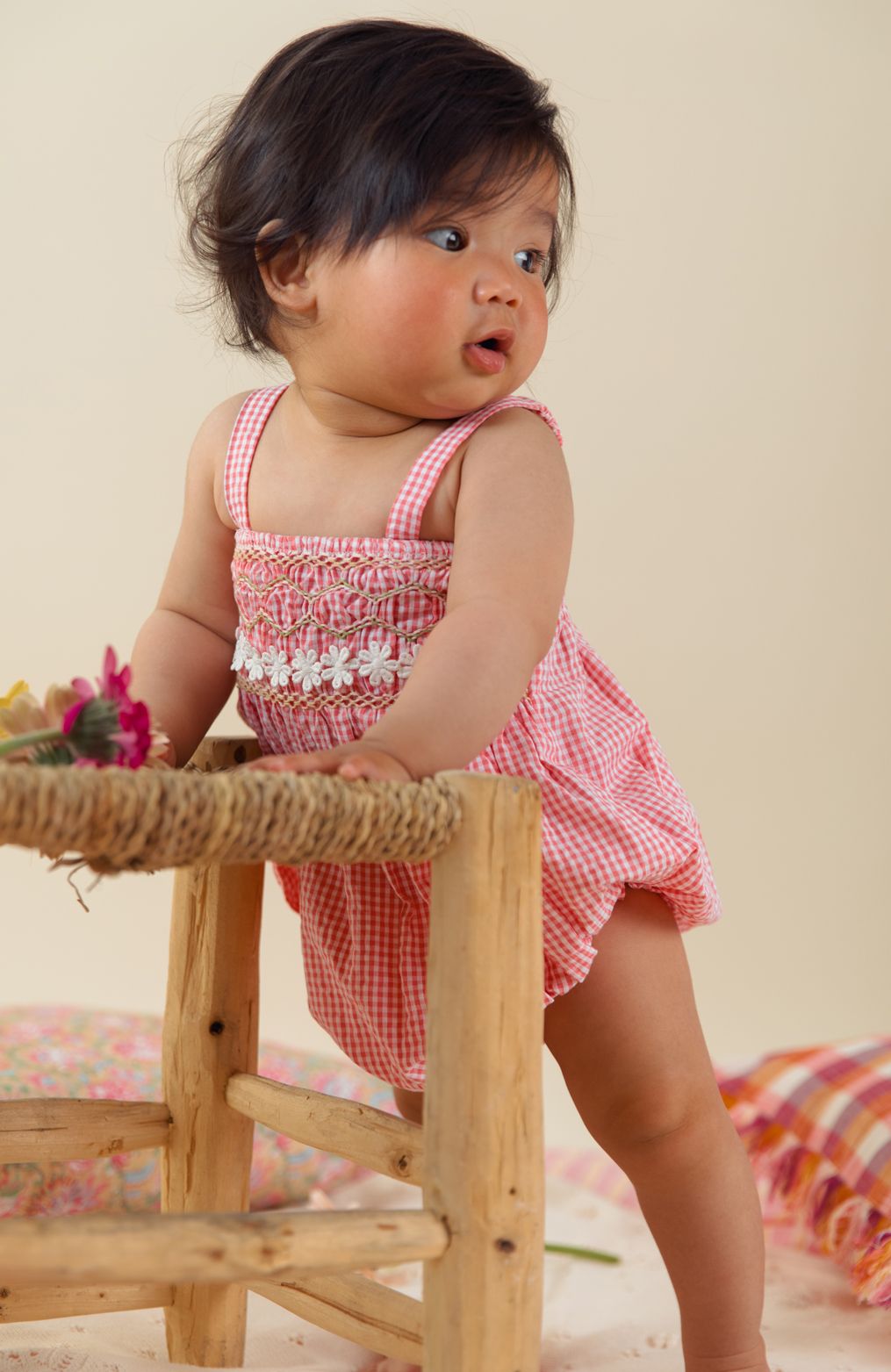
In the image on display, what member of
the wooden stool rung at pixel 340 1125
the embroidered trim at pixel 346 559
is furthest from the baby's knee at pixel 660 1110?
the embroidered trim at pixel 346 559

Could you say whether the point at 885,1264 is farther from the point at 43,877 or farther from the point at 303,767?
the point at 43,877

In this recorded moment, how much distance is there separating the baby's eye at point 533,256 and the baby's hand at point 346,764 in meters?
0.36

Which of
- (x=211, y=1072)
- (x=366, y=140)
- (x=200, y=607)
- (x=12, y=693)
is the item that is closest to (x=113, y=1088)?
(x=211, y=1072)

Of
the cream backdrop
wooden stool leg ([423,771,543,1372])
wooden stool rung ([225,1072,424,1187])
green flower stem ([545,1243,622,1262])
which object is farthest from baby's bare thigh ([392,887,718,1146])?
the cream backdrop

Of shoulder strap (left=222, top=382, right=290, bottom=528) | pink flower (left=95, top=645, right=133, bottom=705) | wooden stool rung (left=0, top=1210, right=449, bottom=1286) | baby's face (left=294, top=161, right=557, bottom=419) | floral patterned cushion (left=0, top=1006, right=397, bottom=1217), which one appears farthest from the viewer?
floral patterned cushion (left=0, top=1006, right=397, bottom=1217)

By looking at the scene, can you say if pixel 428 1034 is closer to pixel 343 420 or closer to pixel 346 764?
pixel 346 764

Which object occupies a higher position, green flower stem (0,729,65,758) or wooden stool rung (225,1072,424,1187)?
green flower stem (0,729,65,758)

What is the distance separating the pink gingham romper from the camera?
3.02 feet

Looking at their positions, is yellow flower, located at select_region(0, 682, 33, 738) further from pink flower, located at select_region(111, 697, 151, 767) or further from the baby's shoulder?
the baby's shoulder

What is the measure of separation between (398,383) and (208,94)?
127cm

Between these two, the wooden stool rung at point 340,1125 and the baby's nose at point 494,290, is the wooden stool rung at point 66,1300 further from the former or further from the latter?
the baby's nose at point 494,290

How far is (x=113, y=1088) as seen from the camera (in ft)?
4.58

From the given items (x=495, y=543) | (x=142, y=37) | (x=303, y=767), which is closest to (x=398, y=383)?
(x=495, y=543)

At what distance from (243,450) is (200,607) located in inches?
4.5
